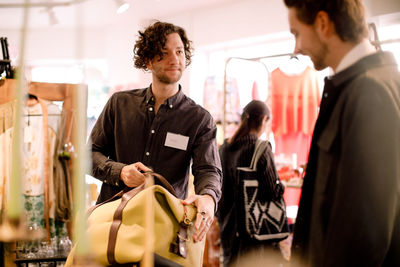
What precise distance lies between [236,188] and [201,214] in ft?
5.50

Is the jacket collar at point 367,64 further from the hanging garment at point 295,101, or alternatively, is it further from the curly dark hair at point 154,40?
the hanging garment at point 295,101

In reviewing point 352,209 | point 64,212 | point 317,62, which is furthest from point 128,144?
point 64,212

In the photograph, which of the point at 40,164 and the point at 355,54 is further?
the point at 40,164

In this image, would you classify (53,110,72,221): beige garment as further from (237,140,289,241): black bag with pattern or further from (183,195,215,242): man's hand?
(183,195,215,242): man's hand

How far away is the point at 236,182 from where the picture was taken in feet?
9.98

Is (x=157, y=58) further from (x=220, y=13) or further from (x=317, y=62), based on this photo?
(x=220, y=13)

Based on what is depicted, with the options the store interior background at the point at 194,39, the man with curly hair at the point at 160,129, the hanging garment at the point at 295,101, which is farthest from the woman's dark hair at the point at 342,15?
the hanging garment at the point at 295,101

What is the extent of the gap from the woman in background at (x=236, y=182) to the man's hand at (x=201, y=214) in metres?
1.60

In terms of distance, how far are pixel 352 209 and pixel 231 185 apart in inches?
92.7

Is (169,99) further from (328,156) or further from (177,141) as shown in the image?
(328,156)

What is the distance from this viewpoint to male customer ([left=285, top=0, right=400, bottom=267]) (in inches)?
32.5

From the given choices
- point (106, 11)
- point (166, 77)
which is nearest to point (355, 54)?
point (166, 77)

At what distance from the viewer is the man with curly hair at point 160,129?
Result: 69.2 inches

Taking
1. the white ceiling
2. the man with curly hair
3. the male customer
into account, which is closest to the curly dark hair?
the man with curly hair
